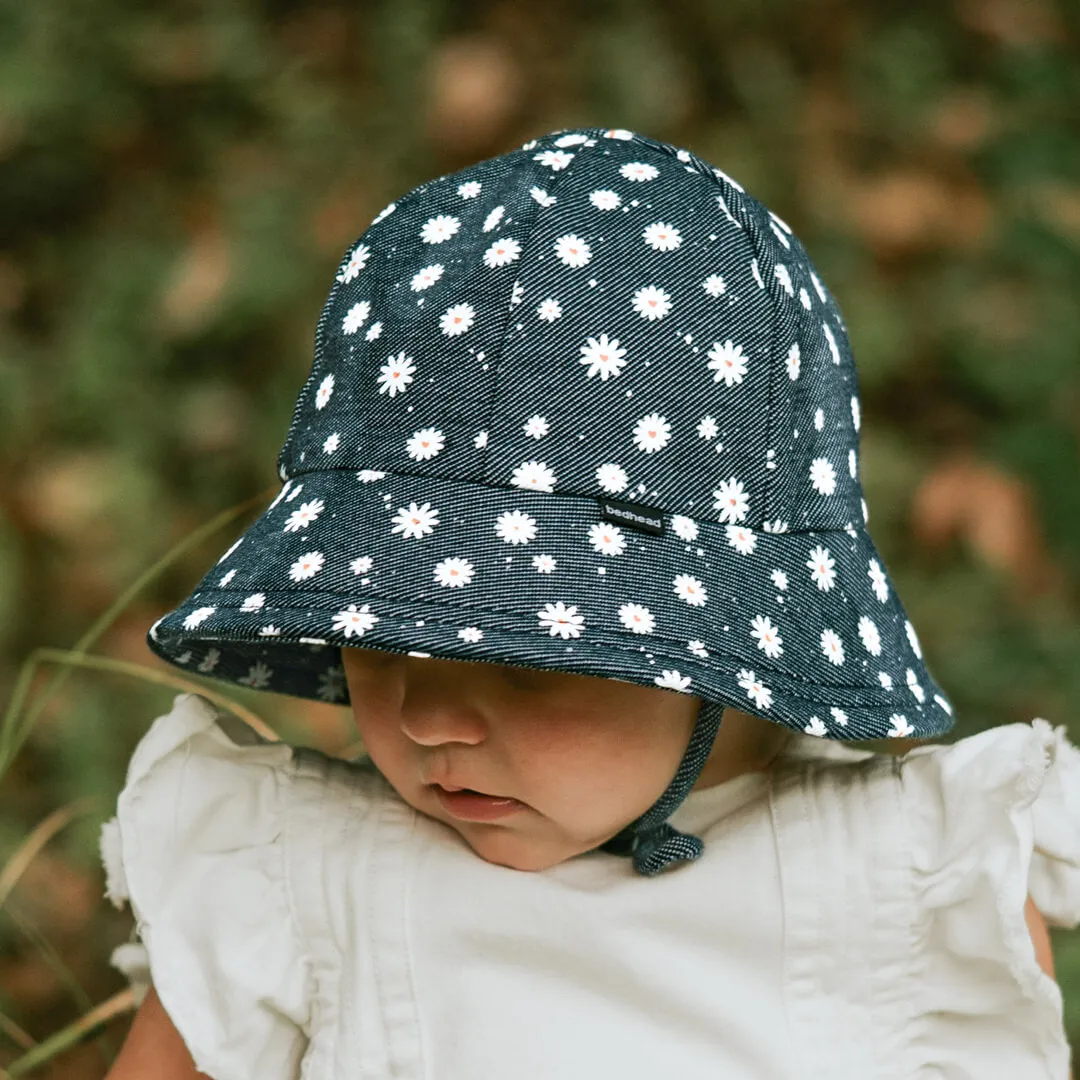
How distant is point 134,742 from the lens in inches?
76.8

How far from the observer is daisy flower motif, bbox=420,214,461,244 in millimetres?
1036

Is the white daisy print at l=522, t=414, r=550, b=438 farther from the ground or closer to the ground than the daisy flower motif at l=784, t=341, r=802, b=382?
closer to the ground

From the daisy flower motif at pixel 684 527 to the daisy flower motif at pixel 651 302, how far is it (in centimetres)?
13

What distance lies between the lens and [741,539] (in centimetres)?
97

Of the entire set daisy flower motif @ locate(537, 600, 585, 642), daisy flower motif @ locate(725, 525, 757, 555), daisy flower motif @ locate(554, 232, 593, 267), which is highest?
daisy flower motif @ locate(554, 232, 593, 267)

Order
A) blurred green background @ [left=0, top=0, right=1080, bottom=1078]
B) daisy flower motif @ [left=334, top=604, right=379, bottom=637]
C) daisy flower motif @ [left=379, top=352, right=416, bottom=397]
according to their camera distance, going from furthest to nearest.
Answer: blurred green background @ [left=0, top=0, right=1080, bottom=1078]
daisy flower motif @ [left=379, top=352, right=416, bottom=397]
daisy flower motif @ [left=334, top=604, right=379, bottom=637]

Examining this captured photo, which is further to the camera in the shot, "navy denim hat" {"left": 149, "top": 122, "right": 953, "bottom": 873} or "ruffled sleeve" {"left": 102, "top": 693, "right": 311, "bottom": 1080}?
"ruffled sleeve" {"left": 102, "top": 693, "right": 311, "bottom": 1080}

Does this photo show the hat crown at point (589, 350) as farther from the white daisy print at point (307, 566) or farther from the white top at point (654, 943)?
the white top at point (654, 943)

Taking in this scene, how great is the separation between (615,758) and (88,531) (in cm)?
143

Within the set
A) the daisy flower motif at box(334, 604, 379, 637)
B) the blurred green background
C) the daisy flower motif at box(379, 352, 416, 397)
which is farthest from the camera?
the blurred green background

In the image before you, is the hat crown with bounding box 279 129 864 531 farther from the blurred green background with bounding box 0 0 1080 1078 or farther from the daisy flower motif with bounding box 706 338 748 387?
the blurred green background with bounding box 0 0 1080 1078

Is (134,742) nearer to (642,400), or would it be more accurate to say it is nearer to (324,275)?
(324,275)

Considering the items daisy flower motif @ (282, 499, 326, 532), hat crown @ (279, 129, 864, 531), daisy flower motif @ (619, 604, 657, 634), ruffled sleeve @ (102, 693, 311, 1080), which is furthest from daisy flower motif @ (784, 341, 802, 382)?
ruffled sleeve @ (102, 693, 311, 1080)

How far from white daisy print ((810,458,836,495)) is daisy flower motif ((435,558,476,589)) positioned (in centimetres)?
27
